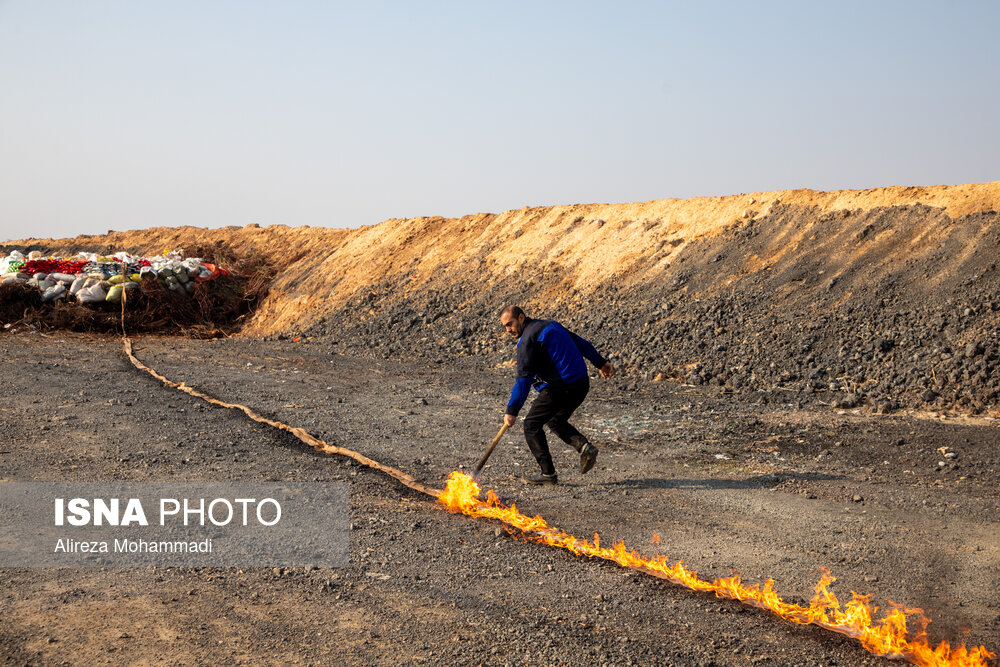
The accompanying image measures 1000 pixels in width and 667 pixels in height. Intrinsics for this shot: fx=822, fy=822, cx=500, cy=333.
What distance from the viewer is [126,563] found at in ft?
17.1

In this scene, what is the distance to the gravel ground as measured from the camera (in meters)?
4.25

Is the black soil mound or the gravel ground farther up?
the black soil mound

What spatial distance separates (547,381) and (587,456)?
748 millimetres

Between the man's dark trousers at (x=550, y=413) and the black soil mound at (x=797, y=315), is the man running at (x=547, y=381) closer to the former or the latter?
the man's dark trousers at (x=550, y=413)

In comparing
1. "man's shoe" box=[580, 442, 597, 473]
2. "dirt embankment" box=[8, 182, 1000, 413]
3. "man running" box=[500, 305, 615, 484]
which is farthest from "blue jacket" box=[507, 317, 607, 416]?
"dirt embankment" box=[8, 182, 1000, 413]

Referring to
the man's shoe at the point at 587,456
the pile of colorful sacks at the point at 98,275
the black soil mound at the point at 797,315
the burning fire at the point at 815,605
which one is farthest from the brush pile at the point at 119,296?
the burning fire at the point at 815,605

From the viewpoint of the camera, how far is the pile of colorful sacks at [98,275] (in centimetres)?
2077

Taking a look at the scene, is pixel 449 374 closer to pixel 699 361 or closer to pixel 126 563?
pixel 699 361

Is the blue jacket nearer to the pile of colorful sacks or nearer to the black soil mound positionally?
the black soil mound

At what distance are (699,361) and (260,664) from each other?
10527 mm

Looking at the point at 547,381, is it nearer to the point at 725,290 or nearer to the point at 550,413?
the point at 550,413

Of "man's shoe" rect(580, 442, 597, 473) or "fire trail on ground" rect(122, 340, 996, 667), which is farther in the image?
"man's shoe" rect(580, 442, 597, 473)

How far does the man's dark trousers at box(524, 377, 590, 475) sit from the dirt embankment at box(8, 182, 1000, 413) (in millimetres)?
5462

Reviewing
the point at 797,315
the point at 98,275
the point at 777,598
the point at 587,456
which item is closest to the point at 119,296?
the point at 98,275
